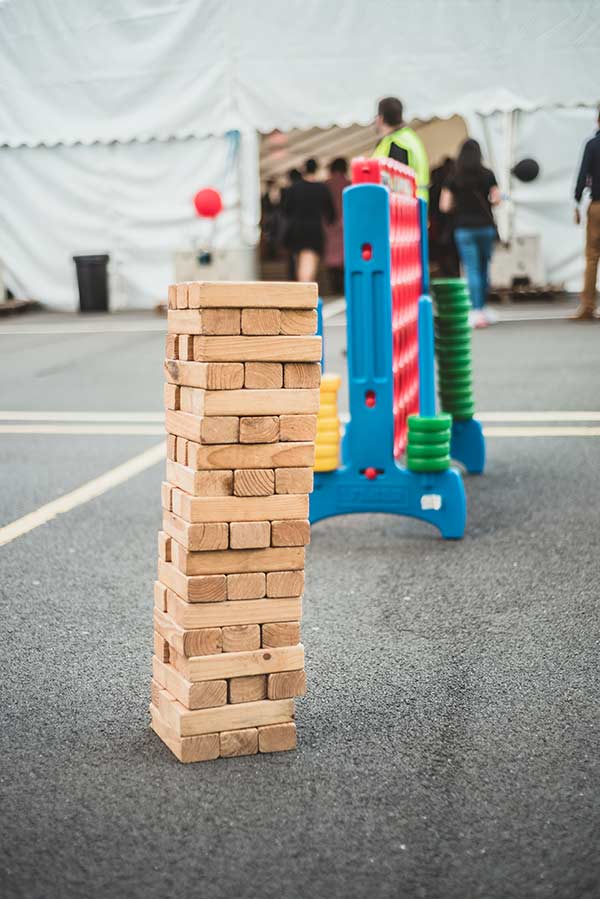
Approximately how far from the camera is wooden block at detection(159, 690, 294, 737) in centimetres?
294

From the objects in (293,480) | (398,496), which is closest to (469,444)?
(398,496)

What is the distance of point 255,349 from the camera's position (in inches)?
114

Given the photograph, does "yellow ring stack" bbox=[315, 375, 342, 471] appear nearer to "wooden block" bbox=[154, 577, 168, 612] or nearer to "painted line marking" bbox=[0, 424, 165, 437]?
"wooden block" bbox=[154, 577, 168, 612]

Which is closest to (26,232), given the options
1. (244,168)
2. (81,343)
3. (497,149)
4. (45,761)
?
(244,168)

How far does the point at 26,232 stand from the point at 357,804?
18.4 m

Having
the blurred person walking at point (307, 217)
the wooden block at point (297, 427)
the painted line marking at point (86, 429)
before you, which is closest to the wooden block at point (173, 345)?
the wooden block at point (297, 427)

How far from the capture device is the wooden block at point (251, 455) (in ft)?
9.53

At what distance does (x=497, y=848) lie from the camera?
251 cm

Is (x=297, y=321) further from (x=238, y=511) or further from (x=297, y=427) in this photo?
(x=238, y=511)

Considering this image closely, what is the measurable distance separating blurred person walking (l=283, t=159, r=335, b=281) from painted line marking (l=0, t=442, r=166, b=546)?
8.64m

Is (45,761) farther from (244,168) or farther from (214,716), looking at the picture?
(244,168)

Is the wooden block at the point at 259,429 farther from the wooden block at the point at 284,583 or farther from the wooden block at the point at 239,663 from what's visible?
the wooden block at the point at 239,663

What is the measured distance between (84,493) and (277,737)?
338cm

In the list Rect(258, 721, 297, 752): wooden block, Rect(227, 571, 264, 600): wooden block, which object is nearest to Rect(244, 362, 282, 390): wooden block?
Rect(227, 571, 264, 600): wooden block
